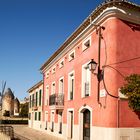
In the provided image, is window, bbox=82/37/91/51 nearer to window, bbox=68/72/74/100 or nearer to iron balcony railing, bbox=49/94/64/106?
window, bbox=68/72/74/100

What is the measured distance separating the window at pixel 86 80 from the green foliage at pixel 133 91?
3.85 meters

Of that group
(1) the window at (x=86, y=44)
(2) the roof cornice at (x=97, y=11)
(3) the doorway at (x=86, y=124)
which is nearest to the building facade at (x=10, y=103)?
(2) the roof cornice at (x=97, y=11)

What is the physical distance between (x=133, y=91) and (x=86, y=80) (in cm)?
512

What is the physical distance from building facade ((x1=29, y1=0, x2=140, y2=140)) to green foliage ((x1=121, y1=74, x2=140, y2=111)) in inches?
21.5

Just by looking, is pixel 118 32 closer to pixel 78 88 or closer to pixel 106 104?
pixel 106 104

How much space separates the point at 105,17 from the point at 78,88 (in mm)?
5406

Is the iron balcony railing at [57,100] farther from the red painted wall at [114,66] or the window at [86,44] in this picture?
the red painted wall at [114,66]

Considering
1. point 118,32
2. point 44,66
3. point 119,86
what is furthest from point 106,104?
point 44,66

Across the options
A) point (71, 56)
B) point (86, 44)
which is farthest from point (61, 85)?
point (86, 44)

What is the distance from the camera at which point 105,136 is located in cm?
1351

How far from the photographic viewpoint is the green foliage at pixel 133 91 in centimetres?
1245

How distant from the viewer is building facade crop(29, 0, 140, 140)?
1346 cm

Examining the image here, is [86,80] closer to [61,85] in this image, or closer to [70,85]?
[70,85]

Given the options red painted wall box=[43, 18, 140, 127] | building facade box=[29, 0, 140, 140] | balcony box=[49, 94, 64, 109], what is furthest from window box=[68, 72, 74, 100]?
red painted wall box=[43, 18, 140, 127]
